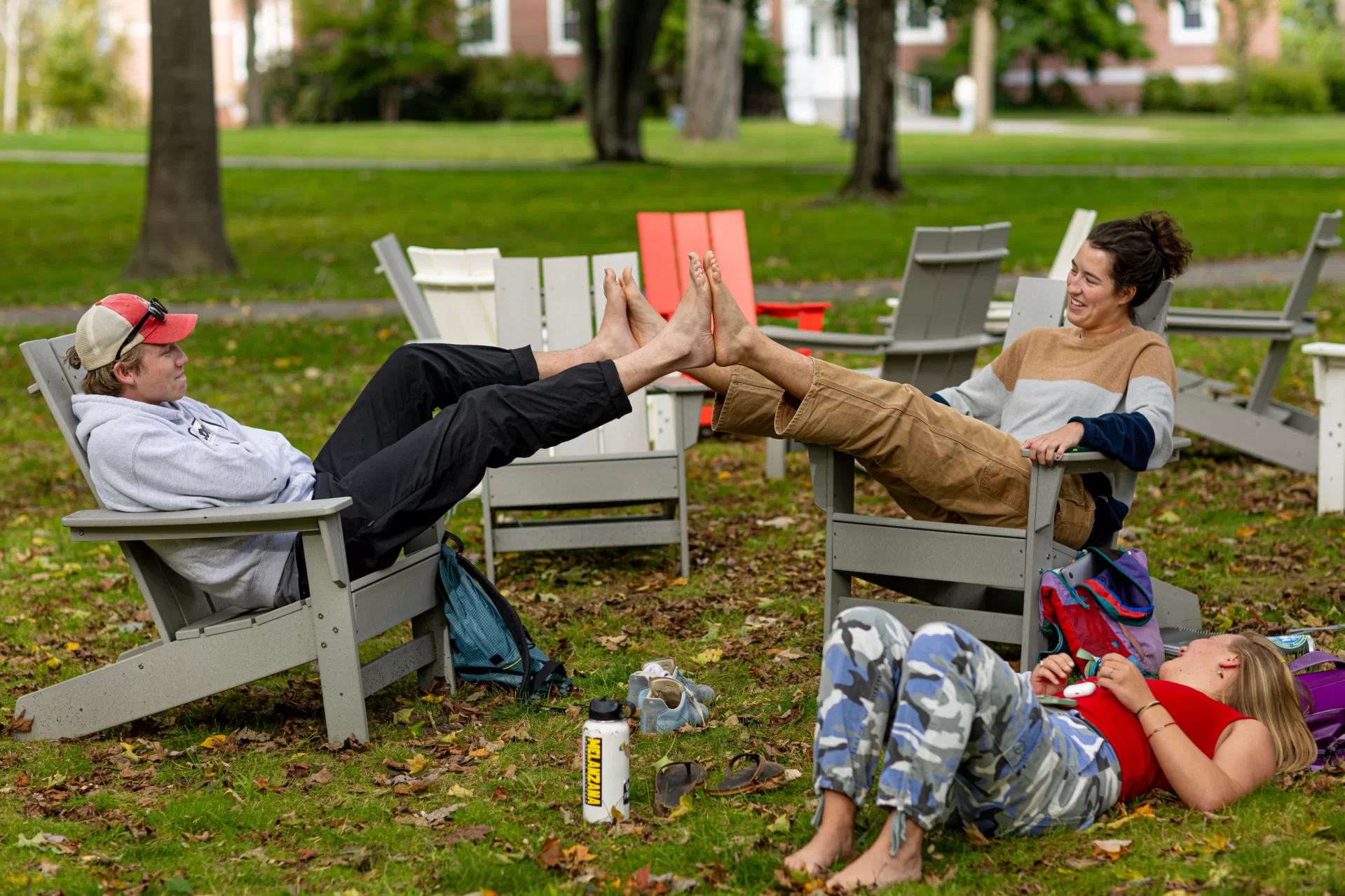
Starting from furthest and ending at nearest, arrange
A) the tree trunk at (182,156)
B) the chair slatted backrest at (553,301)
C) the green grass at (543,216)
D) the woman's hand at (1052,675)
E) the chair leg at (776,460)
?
the green grass at (543,216) → the tree trunk at (182,156) → the chair leg at (776,460) → the chair slatted backrest at (553,301) → the woman's hand at (1052,675)

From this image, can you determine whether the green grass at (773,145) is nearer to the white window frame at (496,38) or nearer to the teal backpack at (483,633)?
the white window frame at (496,38)

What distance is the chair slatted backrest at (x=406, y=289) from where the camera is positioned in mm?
6645

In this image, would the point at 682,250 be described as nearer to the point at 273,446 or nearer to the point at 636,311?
the point at 636,311

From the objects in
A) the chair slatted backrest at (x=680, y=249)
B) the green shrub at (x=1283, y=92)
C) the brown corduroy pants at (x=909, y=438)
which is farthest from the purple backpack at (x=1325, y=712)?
the green shrub at (x=1283, y=92)

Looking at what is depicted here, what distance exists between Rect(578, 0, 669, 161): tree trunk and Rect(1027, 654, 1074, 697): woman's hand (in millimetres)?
20970

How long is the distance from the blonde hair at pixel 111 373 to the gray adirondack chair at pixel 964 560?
197 centimetres

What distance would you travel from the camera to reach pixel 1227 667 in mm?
3318

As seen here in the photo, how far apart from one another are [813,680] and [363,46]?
42027 millimetres

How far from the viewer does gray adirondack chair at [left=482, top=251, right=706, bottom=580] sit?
5707 mm

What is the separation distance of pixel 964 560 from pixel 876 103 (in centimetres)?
1458

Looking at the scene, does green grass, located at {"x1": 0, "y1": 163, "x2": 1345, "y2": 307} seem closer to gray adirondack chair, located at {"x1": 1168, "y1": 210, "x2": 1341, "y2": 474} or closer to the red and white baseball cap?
gray adirondack chair, located at {"x1": 1168, "y1": 210, "x2": 1341, "y2": 474}

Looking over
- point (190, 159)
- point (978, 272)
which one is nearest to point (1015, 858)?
point (978, 272)

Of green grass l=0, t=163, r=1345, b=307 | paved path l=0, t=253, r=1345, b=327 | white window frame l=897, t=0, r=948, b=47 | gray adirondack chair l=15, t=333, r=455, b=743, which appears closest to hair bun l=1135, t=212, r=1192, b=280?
gray adirondack chair l=15, t=333, r=455, b=743

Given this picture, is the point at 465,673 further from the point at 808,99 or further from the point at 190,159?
the point at 808,99
